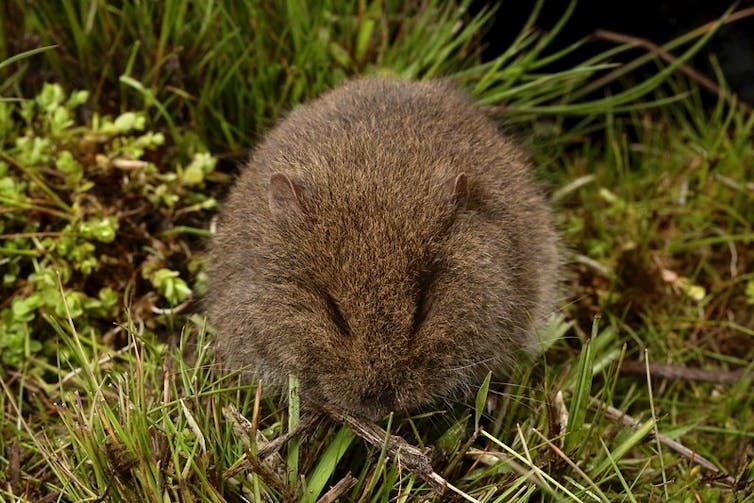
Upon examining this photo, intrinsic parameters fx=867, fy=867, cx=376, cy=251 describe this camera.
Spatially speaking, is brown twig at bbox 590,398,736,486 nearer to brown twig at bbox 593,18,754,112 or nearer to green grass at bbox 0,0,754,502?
green grass at bbox 0,0,754,502

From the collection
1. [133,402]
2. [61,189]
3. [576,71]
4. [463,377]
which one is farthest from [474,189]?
[61,189]

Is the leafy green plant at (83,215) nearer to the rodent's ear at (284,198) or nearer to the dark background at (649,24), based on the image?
the rodent's ear at (284,198)

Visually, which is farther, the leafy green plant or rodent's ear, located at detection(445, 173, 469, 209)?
the leafy green plant

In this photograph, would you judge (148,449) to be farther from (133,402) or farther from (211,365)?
(211,365)

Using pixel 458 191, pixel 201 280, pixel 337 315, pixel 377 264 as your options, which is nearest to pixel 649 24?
pixel 458 191

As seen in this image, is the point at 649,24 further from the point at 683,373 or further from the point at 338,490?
the point at 338,490

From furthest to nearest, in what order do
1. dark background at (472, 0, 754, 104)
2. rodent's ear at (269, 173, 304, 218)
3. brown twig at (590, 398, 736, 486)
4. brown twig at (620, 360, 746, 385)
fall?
dark background at (472, 0, 754, 104), brown twig at (620, 360, 746, 385), brown twig at (590, 398, 736, 486), rodent's ear at (269, 173, 304, 218)

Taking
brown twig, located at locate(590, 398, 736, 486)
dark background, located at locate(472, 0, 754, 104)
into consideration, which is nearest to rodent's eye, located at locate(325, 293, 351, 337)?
brown twig, located at locate(590, 398, 736, 486)
